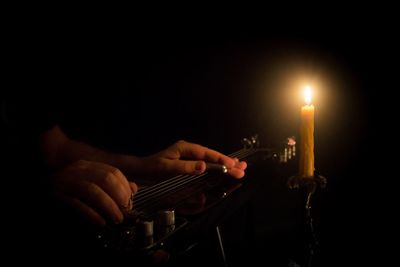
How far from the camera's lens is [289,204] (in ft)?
7.72

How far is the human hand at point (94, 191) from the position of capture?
57 centimetres

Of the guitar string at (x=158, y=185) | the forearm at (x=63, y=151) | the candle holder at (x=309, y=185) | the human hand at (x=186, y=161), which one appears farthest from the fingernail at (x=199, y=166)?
the forearm at (x=63, y=151)

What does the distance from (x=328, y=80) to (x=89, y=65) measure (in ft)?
4.66

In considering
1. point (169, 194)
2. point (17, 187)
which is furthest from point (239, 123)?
point (17, 187)

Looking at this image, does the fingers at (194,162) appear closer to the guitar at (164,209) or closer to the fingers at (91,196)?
the guitar at (164,209)

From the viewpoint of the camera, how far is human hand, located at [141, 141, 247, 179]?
0.89 m

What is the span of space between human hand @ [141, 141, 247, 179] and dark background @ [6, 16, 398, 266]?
0.80 meters

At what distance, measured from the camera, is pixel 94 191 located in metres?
0.58

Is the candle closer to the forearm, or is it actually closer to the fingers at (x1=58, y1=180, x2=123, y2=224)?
the fingers at (x1=58, y1=180, x2=123, y2=224)

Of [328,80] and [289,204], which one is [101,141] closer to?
[289,204]

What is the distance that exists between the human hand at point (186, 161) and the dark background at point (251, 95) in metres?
0.80

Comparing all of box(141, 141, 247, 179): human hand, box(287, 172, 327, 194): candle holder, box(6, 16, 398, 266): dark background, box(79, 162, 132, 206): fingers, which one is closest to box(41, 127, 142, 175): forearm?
box(141, 141, 247, 179): human hand

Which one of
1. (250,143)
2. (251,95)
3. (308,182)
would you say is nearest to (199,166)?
(308,182)

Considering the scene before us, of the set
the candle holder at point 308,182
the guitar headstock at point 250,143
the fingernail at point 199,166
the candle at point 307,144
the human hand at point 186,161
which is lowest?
the guitar headstock at point 250,143
